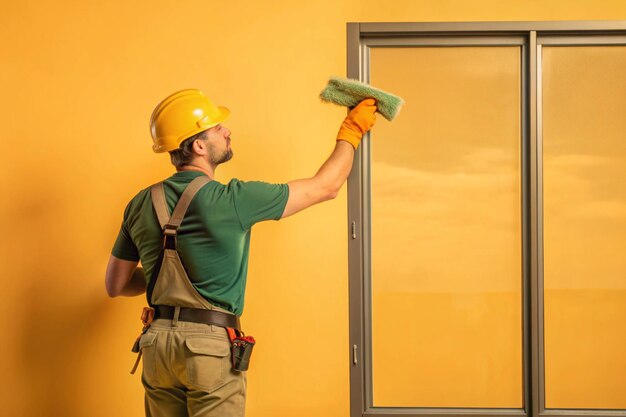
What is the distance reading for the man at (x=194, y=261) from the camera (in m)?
2.03

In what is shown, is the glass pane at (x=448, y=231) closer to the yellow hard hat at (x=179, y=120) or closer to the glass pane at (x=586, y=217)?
the glass pane at (x=586, y=217)

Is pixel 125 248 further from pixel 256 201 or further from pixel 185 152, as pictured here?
pixel 256 201

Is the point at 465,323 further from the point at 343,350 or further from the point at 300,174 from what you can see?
the point at 300,174

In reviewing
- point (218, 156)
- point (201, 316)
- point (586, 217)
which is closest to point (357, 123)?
point (218, 156)

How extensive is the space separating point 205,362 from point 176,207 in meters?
0.45

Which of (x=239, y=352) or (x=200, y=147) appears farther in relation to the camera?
(x=200, y=147)

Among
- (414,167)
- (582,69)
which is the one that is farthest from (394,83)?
(582,69)

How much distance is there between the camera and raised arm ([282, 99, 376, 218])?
218 cm

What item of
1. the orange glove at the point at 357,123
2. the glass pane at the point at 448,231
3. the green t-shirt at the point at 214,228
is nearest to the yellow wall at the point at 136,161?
the glass pane at the point at 448,231

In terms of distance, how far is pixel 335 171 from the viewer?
2264 mm

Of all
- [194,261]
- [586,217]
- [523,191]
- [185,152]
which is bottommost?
[194,261]

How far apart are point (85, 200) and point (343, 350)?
45.5 inches

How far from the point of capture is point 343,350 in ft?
8.91

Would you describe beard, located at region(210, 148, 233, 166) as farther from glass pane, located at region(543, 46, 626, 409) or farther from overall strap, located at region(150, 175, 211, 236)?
glass pane, located at region(543, 46, 626, 409)
